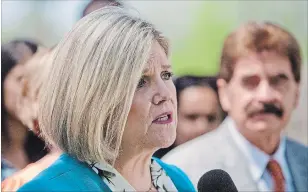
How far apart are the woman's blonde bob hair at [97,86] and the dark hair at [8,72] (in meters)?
0.26

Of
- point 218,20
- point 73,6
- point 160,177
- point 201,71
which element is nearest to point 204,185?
point 160,177

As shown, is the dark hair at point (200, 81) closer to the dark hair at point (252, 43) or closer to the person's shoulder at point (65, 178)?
the dark hair at point (252, 43)

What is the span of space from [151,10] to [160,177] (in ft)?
1.75

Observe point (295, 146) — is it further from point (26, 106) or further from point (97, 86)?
point (26, 106)

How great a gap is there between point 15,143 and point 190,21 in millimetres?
712

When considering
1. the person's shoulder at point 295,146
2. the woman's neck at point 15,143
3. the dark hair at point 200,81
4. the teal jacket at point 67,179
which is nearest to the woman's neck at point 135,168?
the teal jacket at point 67,179

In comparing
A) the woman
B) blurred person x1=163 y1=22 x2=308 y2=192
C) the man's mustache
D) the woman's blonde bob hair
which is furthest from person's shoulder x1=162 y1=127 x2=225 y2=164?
the woman's blonde bob hair

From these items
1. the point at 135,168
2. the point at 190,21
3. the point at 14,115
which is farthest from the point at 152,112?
the point at 14,115

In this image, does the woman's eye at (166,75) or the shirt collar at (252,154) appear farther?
the shirt collar at (252,154)

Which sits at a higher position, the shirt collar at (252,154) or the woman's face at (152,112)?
the woman's face at (152,112)

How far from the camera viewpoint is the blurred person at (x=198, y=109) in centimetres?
193

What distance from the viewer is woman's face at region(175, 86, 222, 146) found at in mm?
1934

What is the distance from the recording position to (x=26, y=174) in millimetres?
1857

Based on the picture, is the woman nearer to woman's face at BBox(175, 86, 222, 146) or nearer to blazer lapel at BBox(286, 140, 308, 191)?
woman's face at BBox(175, 86, 222, 146)
